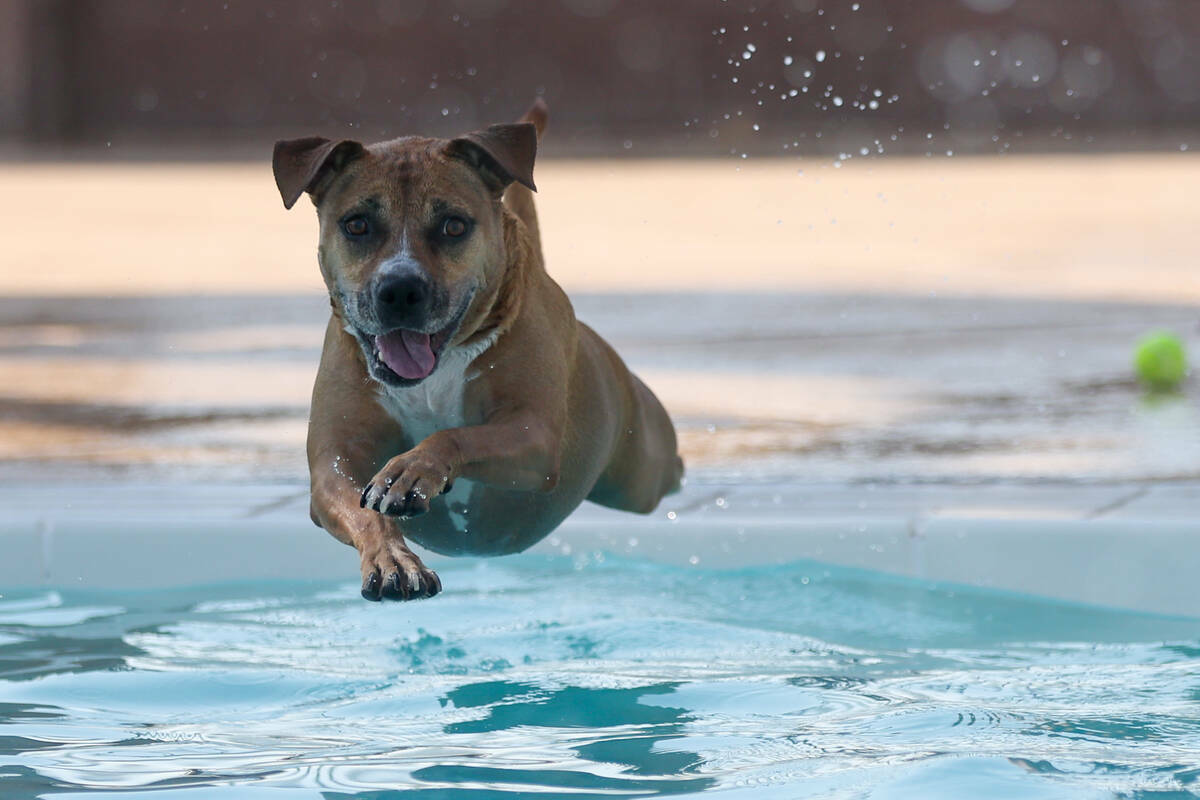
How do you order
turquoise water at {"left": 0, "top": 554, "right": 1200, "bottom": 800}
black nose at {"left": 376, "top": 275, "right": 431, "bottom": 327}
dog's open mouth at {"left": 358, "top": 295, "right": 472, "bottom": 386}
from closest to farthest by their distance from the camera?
turquoise water at {"left": 0, "top": 554, "right": 1200, "bottom": 800}
black nose at {"left": 376, "top": 275, "right": 431, "bottom": 327}
dog's open mouth at {"left": 358, "top": 295, "right": 472, "bottom": 386}

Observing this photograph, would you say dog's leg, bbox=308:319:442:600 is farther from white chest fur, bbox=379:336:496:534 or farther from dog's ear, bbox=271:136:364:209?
dog's ear, bbox=271:136:364:209

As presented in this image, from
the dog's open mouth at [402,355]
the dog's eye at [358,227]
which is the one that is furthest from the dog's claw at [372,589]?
the dog's eye at [358,227]

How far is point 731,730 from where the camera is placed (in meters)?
3.62

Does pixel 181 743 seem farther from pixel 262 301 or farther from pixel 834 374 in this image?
pixel 262 301

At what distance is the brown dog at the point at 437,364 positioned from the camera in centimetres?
341

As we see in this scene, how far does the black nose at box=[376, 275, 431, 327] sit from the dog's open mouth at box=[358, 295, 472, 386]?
2.6 inches

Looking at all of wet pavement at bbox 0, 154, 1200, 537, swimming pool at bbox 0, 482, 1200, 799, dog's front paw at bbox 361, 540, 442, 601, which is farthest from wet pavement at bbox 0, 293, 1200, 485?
dog's front paw at bbox 361, 540, 442, 601

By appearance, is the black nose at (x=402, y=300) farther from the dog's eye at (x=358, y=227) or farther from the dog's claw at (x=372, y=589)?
the dog's claw at (x=372, y=589)

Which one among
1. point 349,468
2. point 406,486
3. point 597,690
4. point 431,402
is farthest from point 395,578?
point 597,690

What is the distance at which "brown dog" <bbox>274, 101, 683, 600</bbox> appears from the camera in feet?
11.2

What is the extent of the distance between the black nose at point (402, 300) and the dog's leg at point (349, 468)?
0.31 metres

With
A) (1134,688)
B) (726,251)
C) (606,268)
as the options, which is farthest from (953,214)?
(1134,688)

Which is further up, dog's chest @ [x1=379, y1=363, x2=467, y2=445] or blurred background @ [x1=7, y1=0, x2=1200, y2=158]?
blurred background @ [x1=7, y1=0, x2=1200, y2=158]

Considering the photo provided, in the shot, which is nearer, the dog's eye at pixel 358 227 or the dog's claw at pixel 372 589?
the dog's claw at pixel 372 589
